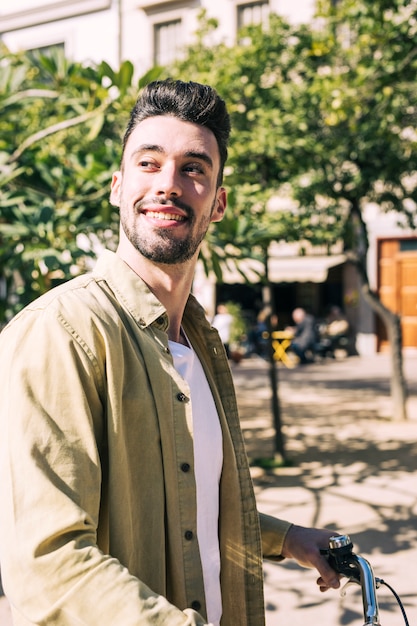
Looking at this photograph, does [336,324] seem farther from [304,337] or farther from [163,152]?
[163,152]

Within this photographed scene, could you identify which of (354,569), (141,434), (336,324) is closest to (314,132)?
(354,569)

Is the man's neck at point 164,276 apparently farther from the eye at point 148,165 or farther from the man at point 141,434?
the eye at point 148,165

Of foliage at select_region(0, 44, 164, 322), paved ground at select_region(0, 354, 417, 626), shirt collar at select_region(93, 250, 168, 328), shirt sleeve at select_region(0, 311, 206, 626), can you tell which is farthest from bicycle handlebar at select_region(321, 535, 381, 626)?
paved ground at select_region(0, 354, 417, 626)

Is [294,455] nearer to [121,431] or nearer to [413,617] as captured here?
[413,617]

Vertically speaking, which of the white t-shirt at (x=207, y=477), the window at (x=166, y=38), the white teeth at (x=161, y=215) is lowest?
the white t-shirt at (x=207, y=477)

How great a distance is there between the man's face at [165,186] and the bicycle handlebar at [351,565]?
0.76m

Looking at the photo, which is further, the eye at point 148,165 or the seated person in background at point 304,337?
the seated person in background at point 304,337

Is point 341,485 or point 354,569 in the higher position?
point 354,569

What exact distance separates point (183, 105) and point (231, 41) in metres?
15.4

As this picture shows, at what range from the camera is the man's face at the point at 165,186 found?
1.42 metres

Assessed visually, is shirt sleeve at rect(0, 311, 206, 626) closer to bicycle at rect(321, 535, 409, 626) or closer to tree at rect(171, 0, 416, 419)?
bicycle at rect(321, 535, 409, 626)

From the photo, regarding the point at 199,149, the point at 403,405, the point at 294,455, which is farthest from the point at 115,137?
the point at 403,405

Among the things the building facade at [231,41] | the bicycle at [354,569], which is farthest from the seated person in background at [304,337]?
the bicycle at [354,569]

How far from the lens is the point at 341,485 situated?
5.82 meters
